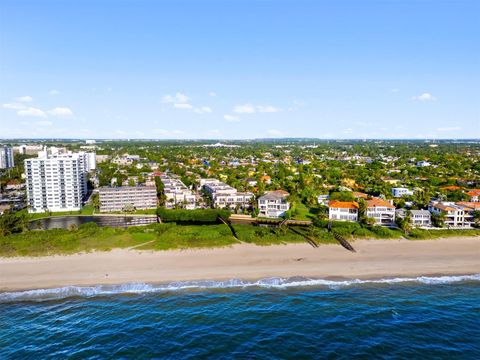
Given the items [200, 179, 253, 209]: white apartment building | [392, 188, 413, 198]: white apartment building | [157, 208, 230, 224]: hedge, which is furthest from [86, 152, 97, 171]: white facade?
[392, 188, 413, 198]: white apartment building

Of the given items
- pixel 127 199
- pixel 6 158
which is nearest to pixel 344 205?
pixel 127 199

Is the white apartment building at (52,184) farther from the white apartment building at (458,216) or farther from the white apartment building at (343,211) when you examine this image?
the white apartment building at (458,216)

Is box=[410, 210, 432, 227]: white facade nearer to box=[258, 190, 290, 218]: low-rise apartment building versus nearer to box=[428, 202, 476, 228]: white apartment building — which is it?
box=[428, 202, 476, 228]: white apartment building

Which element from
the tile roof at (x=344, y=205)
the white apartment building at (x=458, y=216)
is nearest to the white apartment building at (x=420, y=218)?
the white apartment building at (x=458, y=216)

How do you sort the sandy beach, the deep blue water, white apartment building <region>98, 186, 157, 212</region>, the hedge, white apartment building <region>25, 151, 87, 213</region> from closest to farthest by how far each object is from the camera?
1. the deep blue water
2. the sandy beach
3. the hedge
4. white apartment building <region>98, 186, 157, 212</region>
5. white apartment building <region>25, 151, 87, 213</region>

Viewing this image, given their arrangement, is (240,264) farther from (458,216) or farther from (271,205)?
(458,216)

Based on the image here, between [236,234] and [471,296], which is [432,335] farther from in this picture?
[236,234]
